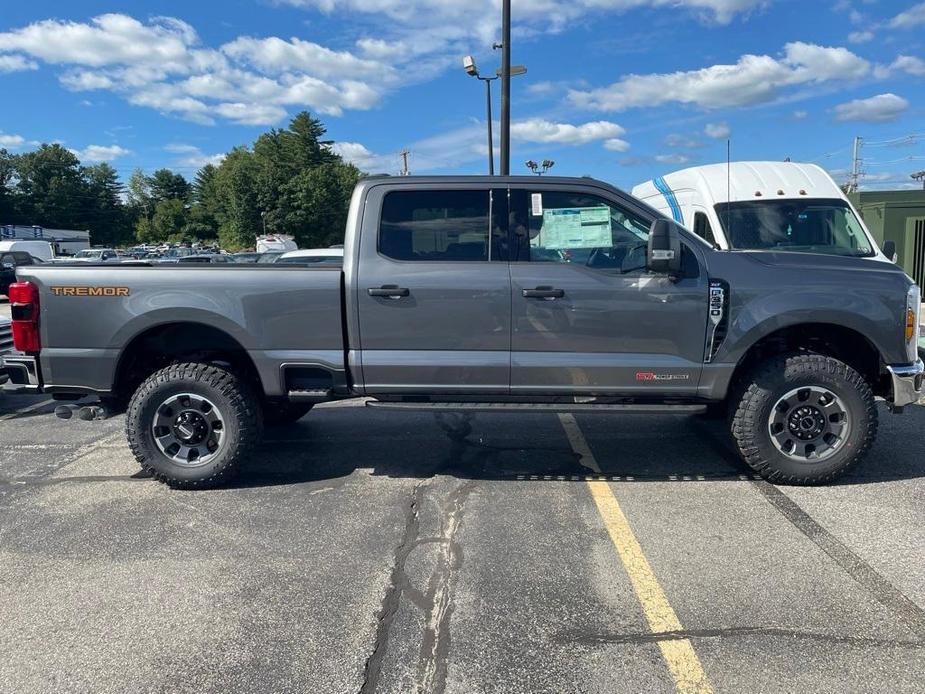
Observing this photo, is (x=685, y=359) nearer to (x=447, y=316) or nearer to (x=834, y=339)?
(x=834, y=339)

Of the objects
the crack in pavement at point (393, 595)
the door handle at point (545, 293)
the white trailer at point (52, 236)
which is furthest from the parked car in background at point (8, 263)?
the white trailer at point (52, 236)

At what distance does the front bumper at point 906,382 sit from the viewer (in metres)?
4.46

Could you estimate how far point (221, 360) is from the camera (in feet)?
16.2

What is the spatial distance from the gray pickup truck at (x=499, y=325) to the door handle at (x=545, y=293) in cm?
1

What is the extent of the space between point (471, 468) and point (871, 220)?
15687 mm

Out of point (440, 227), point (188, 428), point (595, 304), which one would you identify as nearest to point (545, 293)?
point (595, 304)

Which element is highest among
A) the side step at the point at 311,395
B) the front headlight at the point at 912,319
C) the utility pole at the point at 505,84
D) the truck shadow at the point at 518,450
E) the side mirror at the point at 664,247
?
the utility pole at the point at 505,84

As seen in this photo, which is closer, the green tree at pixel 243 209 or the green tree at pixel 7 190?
the green tree at pixel 243 209

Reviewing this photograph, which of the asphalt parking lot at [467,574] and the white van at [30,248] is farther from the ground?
the white van at [30,248]

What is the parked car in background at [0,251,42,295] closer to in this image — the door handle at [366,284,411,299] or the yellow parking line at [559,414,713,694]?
the door handle at [366,284,411,299]

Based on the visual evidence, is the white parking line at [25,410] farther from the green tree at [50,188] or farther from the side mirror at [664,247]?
the green tree at [50,188]

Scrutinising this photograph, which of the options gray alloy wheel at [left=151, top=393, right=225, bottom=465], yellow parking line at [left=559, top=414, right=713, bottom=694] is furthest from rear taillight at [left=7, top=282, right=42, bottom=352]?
yellow parking line at [left=559, top=414, right=713, bottom=694]

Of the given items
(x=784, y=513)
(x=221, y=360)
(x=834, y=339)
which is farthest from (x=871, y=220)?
(x=221, y=360)

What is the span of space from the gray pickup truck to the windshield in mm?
3666
